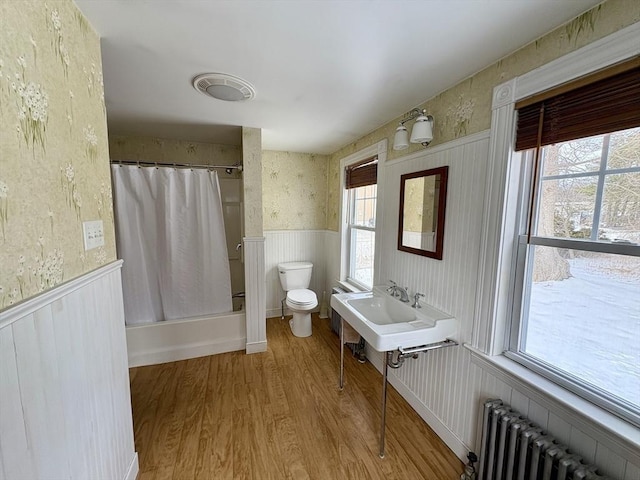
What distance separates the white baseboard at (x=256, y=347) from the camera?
255cm

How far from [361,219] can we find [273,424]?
1982 millimetres

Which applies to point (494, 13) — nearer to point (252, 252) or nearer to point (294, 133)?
point (294, 133)

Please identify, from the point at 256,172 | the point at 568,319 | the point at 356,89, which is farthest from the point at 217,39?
the point at 568,319

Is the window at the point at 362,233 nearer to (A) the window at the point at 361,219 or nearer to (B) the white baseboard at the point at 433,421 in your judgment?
(A) the window at the point at 361,219

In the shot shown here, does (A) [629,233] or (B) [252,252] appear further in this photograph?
(B) [252,252]

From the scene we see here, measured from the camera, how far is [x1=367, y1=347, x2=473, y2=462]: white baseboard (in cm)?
148

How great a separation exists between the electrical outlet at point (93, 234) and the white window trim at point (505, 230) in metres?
1.80

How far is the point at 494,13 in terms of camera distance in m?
0.97

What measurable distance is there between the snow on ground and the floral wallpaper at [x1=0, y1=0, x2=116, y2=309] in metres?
1.91

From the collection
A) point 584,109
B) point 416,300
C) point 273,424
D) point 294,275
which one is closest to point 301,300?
point 294,275

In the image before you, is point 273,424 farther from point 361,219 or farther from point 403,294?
point 361,219

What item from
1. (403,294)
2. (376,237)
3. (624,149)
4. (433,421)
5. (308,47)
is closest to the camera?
(624,149)

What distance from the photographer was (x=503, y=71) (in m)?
1.25

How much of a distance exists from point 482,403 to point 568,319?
62 cm
